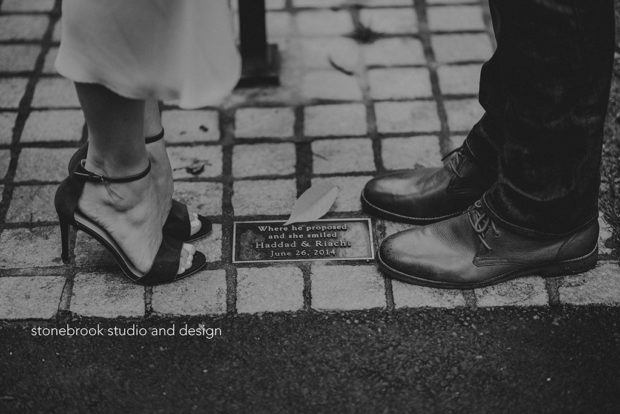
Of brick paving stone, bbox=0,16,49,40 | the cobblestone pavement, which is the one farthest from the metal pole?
brick paving stone, bbox=0,16,49,40

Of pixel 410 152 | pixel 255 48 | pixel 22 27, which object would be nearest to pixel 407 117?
pixel 410 152

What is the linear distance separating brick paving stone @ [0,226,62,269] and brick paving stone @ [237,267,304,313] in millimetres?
591

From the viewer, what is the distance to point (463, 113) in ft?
9.67

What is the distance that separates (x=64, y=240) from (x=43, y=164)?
0.58 m

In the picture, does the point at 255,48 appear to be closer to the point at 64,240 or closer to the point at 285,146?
the point at 285,146

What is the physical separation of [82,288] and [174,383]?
18.4 inches

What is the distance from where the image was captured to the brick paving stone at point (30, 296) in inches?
86.5

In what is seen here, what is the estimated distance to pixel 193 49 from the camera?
181 centimetres

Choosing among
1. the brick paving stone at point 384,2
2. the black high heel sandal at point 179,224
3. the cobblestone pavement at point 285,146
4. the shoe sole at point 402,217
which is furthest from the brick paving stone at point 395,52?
the black high heel sandal at point 179,224

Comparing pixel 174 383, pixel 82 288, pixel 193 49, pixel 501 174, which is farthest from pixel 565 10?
pixel 82 288

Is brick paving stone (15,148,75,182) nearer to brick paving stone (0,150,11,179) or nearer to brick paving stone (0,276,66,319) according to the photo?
brick paving stone (0,150,11,179)

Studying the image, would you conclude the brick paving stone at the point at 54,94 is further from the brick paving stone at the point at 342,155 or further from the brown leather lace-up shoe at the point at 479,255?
the brown leather lace-up shoe at the point at 479,255

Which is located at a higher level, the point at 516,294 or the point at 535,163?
the point at 535,163

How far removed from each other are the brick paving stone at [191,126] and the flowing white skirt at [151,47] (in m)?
0.98
